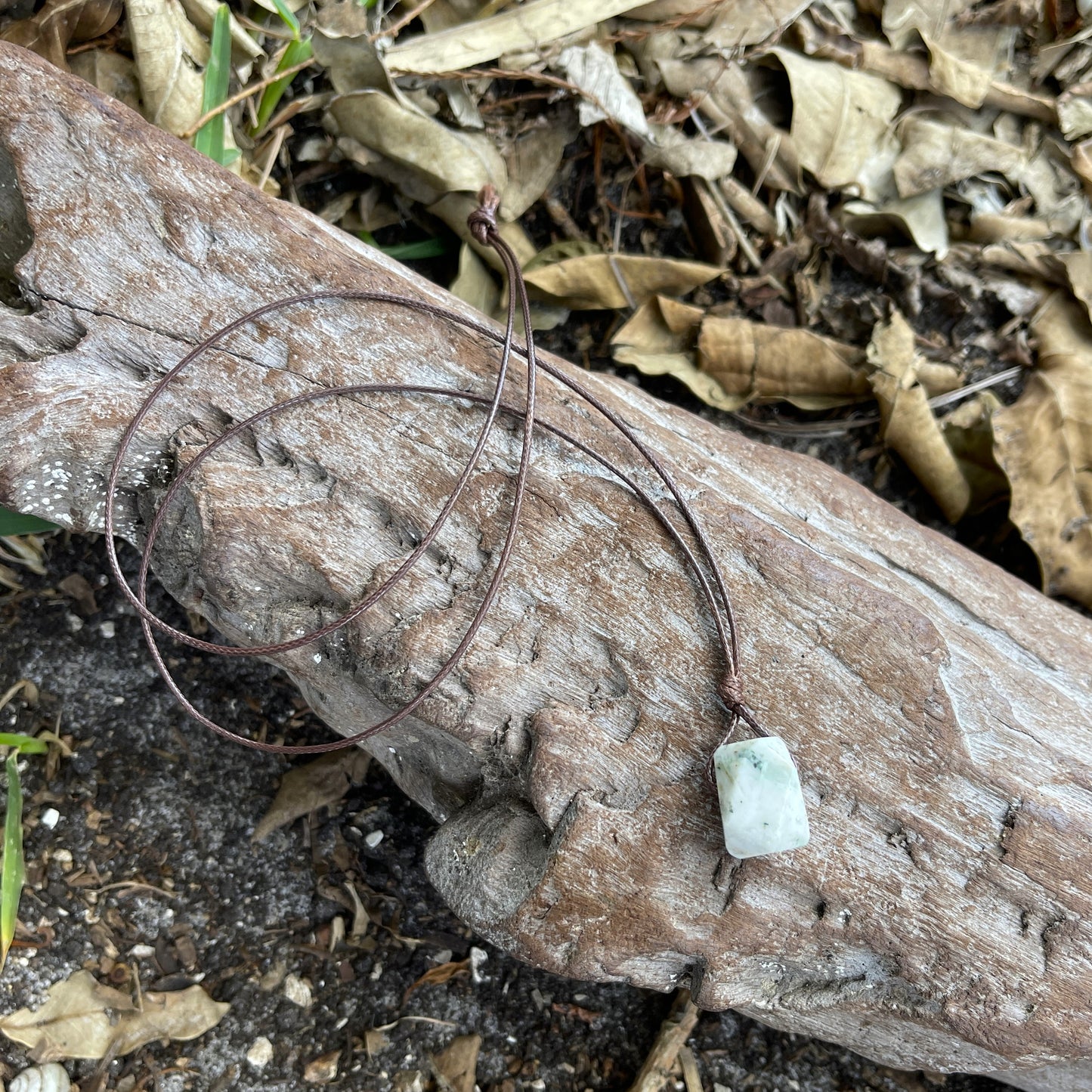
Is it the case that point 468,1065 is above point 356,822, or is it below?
below

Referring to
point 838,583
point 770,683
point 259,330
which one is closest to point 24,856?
point 259,330

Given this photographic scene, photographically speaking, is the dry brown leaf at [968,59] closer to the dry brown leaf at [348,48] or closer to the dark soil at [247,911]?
the dry brown leaf at [348,48]

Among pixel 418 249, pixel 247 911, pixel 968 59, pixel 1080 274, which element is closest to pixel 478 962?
pixel 247 911

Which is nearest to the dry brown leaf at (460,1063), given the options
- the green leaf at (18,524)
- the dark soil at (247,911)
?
the dark soil at (247,911)

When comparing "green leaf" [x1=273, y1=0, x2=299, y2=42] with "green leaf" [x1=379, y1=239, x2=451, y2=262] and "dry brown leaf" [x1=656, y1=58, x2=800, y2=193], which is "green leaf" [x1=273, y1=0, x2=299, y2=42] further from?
"dry brown leaf" [x1=656, y1=58, x2=800, y2=193]

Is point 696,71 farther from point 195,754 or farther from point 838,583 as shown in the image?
point 195,754

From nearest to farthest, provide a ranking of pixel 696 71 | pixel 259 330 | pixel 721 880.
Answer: pixel 721 880, pixel 259 330, pixel 696 71
